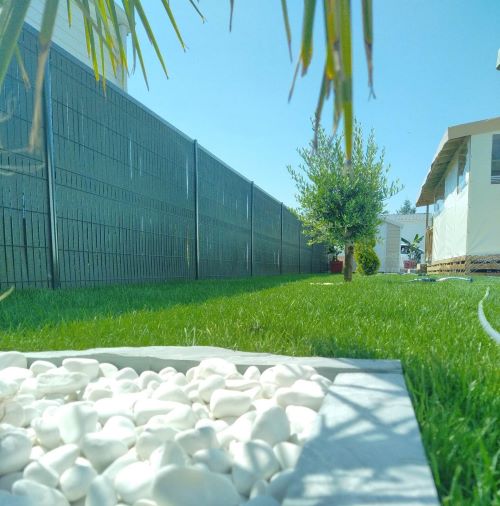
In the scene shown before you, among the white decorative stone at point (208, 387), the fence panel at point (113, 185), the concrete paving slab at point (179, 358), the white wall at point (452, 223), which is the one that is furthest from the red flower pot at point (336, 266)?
the white decorative stone at point (208, 387)

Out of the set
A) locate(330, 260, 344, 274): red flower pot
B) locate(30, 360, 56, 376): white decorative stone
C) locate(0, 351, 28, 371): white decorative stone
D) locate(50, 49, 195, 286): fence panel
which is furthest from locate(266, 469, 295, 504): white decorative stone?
locate(330, 260, 344, 274): red flower pot

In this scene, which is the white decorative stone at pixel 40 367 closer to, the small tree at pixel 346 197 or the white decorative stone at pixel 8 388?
the white decorative stone at pixel 8 388

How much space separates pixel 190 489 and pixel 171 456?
115 millimetres

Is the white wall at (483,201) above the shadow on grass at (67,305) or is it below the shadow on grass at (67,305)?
above

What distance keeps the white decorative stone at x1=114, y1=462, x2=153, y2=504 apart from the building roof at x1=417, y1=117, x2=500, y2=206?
952 cm

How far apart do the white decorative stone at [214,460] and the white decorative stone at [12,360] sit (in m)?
0.91

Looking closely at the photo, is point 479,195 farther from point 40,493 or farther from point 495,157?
point 40,493

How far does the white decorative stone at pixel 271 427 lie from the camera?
0.86m

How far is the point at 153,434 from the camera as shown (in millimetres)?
855

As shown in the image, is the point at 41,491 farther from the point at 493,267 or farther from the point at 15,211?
the point at 493,267

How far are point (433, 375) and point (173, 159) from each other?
5912 mm

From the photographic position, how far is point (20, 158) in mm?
3688

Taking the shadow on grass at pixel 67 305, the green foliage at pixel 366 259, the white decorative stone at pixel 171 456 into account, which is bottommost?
the green foliage at pixel 366 259

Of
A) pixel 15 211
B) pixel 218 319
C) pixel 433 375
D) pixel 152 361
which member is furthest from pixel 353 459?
pixel 15 211
